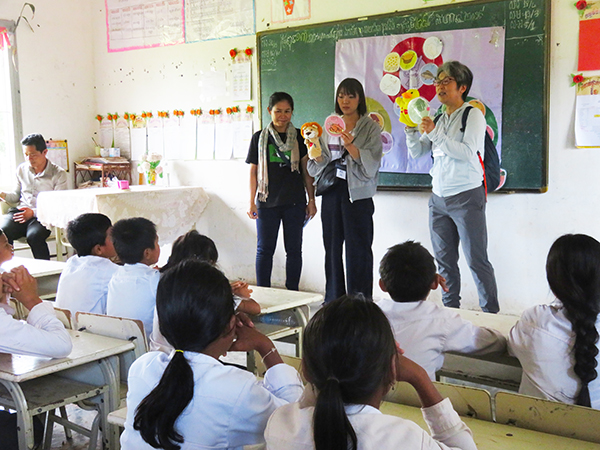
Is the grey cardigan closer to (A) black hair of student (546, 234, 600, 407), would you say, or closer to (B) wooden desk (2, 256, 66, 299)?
(B) wooden desk (2, 256, 66, 299)

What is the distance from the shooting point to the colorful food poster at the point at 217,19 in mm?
5020

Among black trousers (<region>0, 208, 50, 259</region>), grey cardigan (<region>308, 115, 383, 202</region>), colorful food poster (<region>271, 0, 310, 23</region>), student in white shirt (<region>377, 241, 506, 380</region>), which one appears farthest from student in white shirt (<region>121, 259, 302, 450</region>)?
black trousers (<region>0, 208, 50, 259</region>)

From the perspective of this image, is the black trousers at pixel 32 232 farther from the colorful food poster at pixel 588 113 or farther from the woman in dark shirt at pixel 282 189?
the colorful food poster at pixel 588 113

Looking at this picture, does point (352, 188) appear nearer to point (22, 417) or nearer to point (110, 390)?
point (110, 390)

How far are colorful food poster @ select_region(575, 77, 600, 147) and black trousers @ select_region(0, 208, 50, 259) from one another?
4006 mm

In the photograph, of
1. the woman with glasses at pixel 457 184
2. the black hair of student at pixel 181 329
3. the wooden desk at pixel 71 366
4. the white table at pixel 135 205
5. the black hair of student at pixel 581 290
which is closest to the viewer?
the black hair of student at pixel 181 329

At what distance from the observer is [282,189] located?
3.96m

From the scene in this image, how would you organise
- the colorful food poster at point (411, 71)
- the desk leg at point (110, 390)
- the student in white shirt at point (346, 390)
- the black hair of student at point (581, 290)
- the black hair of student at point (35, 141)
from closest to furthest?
the student in white shirt at point (346, 390) < the black hair of student at point (581, 290) < the desk leg at point (110, 390) < the colorful food poster at point (411, 71) < the black hair of student at point (35, 141)

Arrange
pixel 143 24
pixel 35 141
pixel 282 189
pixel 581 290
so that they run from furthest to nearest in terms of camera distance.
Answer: pixel 143 24 → pixel 35 141 → pixel 282 189 → pixel 581 290

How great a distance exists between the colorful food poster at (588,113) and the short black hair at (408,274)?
227cm

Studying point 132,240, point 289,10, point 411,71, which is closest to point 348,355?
point 132,240

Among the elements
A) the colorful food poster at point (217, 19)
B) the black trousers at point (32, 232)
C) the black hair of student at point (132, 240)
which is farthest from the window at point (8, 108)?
the black hair of student at point (132, 240)

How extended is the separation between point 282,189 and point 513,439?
288cm

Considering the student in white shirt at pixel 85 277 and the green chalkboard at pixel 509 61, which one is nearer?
the student in white shirt at pixel 85 277
